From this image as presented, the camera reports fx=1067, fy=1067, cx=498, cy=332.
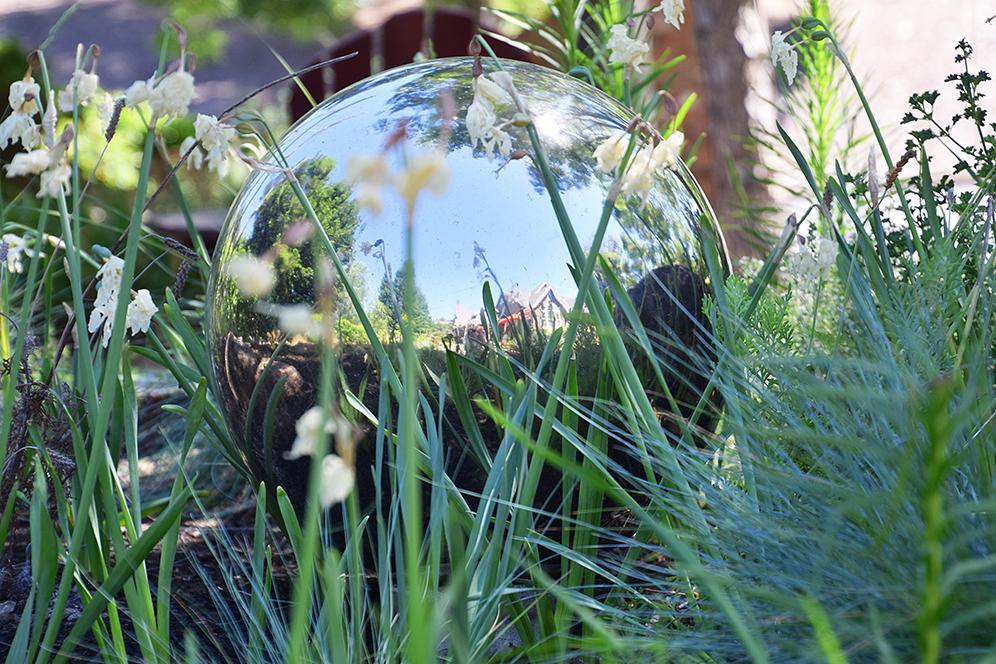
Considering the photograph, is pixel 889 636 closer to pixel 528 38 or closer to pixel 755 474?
pixel 755 474

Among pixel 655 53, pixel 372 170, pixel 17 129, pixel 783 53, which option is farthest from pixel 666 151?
pixel 655 53

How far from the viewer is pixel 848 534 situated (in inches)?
44.3

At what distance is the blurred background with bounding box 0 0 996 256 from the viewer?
12.0 ft

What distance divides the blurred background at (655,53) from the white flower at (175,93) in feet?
1.13

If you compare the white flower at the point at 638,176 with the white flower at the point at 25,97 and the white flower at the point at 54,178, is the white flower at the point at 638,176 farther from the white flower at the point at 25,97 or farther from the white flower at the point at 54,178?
the white flower at the point at 25,97

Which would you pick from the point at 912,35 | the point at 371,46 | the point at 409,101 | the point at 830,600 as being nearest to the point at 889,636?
the point at 830,600

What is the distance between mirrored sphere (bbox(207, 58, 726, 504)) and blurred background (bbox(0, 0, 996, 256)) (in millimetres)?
236

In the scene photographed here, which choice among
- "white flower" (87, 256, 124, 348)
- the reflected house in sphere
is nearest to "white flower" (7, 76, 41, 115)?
"white flower" (87, 256, 124, 348)

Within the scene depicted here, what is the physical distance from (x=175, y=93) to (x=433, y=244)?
1.92 ft

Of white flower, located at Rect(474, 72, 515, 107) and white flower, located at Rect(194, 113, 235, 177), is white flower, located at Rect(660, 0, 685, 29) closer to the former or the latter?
white flower, located at Rect(474, 72, 515, 107)

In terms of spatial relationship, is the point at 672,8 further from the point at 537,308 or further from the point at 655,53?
the point at 655,53

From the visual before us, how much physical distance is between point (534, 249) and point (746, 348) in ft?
1.31

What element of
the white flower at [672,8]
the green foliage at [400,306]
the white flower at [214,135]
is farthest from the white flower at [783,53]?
the white flower at [214,135]

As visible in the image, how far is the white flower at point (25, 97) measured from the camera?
4.67 ft
